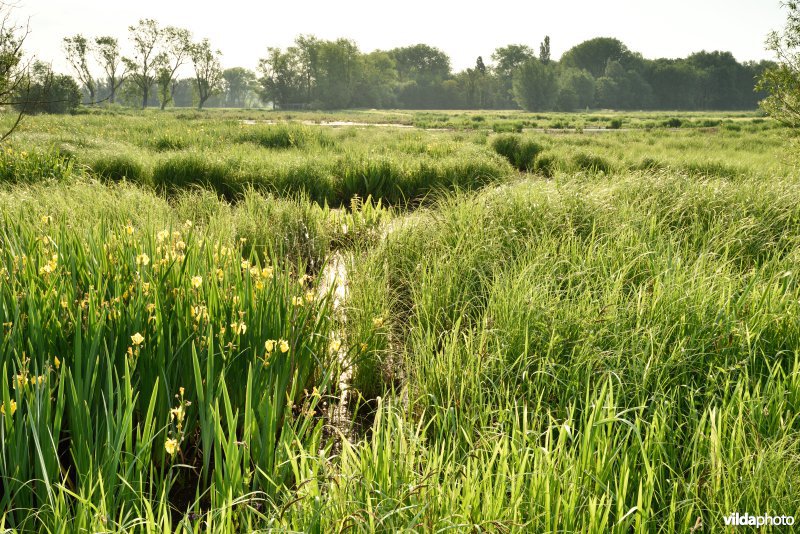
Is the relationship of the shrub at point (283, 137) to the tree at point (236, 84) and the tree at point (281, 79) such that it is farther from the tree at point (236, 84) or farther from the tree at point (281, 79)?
the tree at point (236, 84)

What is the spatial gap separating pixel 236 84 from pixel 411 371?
143 m

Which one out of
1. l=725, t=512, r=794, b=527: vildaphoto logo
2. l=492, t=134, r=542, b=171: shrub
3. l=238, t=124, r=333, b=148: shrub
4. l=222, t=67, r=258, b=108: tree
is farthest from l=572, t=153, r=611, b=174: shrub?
l=222, t=67, r=258, b=108: tree

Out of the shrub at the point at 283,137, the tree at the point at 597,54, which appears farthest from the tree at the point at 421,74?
the shrub at the point at 283,137

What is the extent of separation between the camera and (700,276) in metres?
3.21

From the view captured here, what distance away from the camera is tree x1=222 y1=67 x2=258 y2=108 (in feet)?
430

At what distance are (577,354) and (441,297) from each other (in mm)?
1072

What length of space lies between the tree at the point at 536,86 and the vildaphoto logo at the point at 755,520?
8443 cm

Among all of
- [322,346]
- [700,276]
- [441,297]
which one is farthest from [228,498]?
[700,276]

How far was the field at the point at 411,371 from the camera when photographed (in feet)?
5.39

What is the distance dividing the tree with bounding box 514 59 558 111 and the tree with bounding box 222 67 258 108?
68.8 m

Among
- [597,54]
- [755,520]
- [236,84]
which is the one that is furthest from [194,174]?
[236,84]

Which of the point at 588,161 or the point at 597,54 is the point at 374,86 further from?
the point at 588,161

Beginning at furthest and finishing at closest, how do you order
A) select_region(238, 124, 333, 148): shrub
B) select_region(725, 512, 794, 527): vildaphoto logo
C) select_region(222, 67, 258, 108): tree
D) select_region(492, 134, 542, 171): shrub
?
select_region(222, 67, 258, 108): tree → select_region(238, 124, 333, 148): shrub → select_region(492, 134, 542, 171): shrub → select_region(725, 512, 794, 527): vildaphoto logo

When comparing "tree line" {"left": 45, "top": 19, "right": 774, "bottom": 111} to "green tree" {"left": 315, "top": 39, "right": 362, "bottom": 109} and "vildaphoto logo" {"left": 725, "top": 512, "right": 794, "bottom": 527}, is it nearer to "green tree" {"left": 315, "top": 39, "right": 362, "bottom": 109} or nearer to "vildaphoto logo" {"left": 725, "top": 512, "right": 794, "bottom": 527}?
"green tree" {"left": 315, "top": 39, "right": 362, "bottom": 109}
